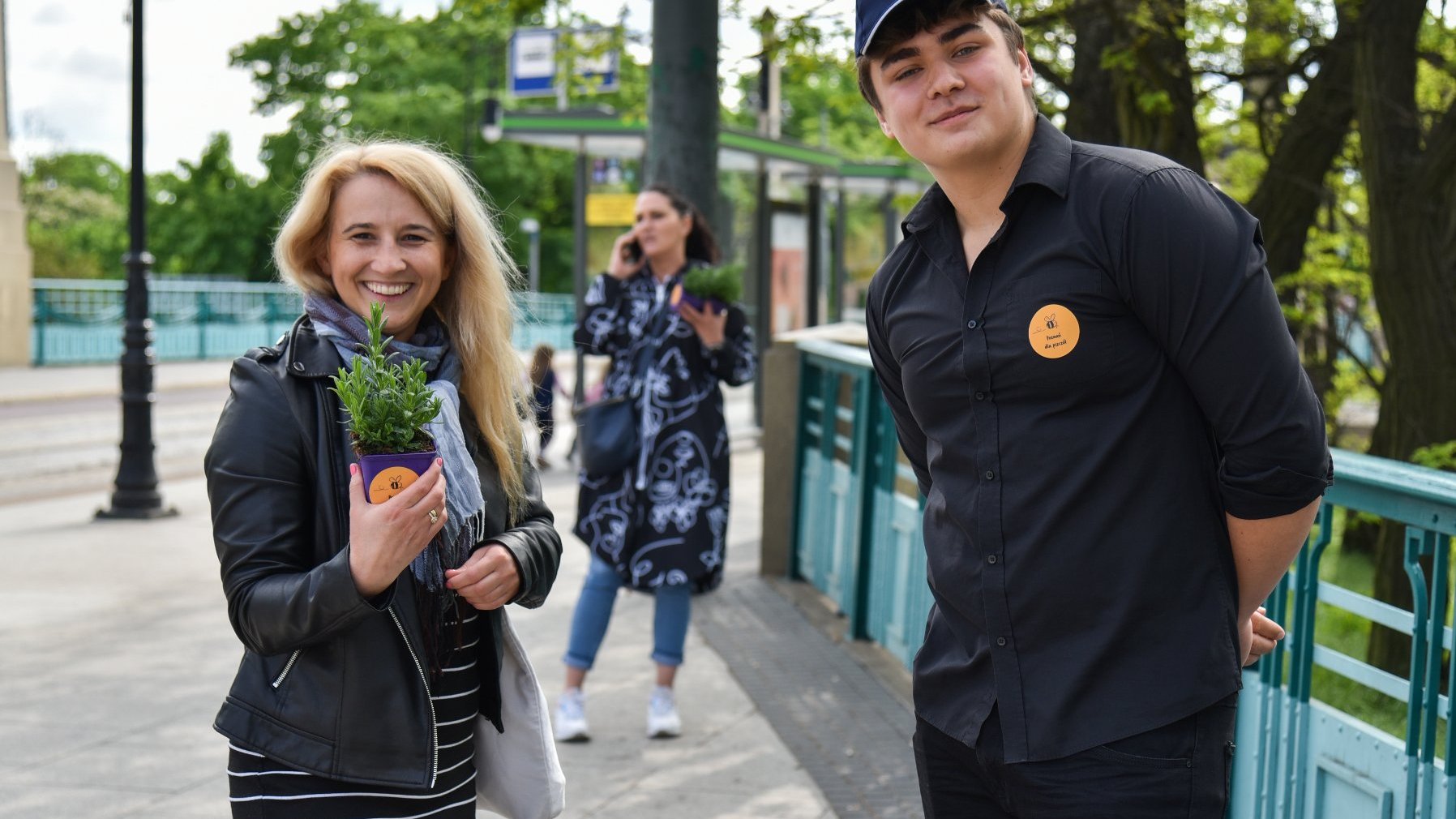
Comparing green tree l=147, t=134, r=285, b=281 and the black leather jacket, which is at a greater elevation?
green tree l=147, t=134, r=285, b=281

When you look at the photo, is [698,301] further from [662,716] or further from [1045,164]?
[1045,164]

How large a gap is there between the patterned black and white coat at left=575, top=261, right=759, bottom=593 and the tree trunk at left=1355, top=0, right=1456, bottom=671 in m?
2.61

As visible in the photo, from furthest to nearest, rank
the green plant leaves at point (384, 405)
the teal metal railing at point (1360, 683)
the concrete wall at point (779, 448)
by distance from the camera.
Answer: the concrete wall at point (779, 448) → the teal metal railing at point (1360, 683) → the green plant leaves at point (384, 405)

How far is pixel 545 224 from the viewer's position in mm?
58844

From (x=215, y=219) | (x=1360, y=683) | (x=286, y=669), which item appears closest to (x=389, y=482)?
(x=286, y=669)

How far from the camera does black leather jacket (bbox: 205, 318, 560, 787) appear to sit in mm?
2316

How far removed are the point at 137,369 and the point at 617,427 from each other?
21.3 feet

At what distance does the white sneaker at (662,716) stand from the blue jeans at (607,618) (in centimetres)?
11

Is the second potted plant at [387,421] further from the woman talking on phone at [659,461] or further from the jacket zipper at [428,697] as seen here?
the woman talking on phone at [659,461]

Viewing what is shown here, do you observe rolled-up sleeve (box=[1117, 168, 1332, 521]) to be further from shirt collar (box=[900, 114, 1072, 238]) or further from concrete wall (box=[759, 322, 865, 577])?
concrete wall (box=[759, 322, 865, 577])

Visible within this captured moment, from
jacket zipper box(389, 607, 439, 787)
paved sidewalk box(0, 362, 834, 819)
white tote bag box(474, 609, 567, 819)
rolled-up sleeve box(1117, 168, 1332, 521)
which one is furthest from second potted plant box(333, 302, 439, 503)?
paved sidewalk box(0, 362, 834, 819)

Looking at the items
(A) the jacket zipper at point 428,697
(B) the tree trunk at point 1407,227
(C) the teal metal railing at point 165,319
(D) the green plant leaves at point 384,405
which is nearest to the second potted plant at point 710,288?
(B) the tree trunk at point 1407,227

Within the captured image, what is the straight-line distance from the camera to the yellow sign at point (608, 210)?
15.9 meters

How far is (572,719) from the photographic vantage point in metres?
5.53
